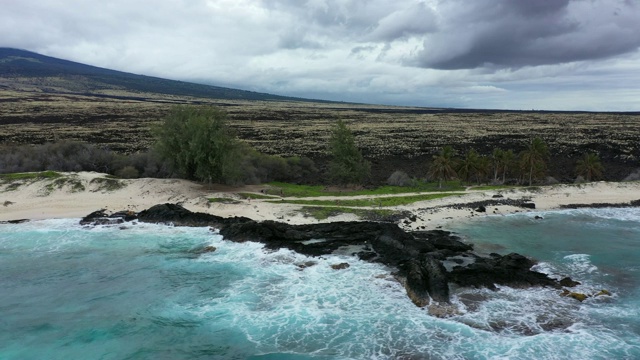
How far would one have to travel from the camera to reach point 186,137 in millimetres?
42844

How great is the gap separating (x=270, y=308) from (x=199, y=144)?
81.4 feet

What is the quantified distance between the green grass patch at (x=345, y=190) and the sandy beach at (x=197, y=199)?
7.95 ft

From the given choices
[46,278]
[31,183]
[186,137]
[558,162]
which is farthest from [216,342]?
[558,162]

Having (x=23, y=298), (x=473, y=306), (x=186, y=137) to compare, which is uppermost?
(x=186, y=137)

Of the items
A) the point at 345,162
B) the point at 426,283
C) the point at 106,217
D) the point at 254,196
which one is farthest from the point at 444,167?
the point at 106,217

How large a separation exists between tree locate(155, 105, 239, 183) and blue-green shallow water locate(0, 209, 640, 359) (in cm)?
1333

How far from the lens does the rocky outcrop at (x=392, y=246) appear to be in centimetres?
2214

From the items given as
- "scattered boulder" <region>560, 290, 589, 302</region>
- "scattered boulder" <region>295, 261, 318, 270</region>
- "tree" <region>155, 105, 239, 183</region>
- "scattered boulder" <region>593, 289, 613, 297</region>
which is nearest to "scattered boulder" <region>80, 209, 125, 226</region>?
"tree" <region>155, 105, 239, 183</region>

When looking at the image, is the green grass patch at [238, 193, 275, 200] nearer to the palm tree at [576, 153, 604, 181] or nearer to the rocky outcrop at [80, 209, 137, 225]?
the rocky outcrop at [80, 209, 137, 225]

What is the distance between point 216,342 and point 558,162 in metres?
71.7

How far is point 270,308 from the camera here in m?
20.3

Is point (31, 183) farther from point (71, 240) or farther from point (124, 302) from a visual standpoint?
point (124, 302)

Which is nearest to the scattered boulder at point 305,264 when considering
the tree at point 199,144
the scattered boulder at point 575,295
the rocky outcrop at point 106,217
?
the scattered boulder at point 575,295

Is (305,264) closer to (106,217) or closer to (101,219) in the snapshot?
(101,219)
